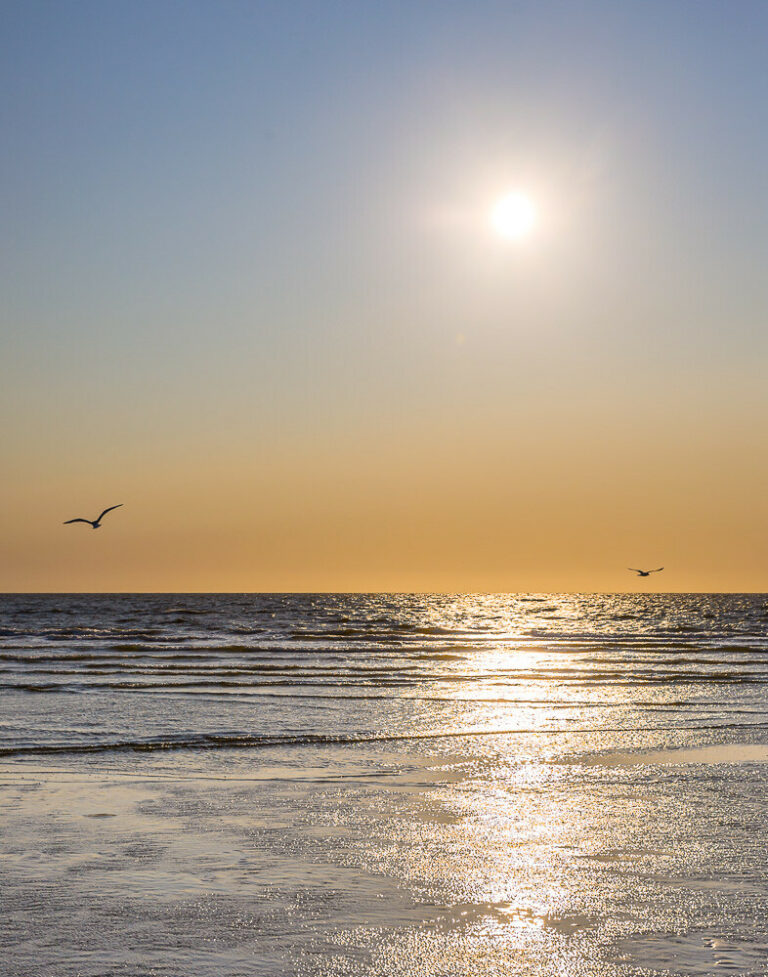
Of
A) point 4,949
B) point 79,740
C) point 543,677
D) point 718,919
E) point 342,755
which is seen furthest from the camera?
point 543,677

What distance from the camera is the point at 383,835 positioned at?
28.6 ft

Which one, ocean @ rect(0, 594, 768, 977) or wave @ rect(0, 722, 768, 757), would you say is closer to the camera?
ocean @ rect(0, 594, 768, 977)

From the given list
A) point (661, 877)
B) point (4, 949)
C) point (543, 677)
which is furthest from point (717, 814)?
point (543, 677)

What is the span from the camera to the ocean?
5.83 m

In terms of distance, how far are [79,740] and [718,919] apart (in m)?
11.0

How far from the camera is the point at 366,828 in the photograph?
29.6ft

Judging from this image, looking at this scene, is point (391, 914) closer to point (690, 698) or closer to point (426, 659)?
point (690, 698)

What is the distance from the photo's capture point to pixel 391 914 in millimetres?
6465

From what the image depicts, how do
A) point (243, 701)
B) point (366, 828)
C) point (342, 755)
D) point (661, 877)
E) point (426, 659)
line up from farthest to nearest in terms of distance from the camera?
point (426, 659)
point (243, 701)
point (342, 755)
point (366, 828)
point (661, 877)

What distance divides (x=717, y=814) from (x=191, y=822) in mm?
4974

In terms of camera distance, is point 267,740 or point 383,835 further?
point 267,740

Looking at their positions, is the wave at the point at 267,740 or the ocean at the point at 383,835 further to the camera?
the wave at the point at 267,740

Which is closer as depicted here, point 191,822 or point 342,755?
point 191,822

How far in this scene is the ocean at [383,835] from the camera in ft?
19.1
